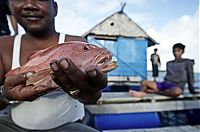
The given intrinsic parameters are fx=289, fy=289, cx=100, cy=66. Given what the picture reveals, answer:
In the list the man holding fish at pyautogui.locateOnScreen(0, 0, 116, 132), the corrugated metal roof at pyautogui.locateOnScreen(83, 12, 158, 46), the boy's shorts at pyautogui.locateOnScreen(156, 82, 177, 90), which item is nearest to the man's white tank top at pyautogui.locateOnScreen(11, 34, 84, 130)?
the man holding fish at pyautogui.locateOnScreen(0, 0, 116, 132)

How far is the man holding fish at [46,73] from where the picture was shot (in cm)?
71

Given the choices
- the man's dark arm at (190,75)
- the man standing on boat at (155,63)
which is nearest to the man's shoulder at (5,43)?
the man's dark arm at (190,75)

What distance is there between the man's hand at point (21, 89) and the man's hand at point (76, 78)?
0.07 metres

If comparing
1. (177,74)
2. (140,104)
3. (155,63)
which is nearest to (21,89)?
(140,104)

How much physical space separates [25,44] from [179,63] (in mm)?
3845

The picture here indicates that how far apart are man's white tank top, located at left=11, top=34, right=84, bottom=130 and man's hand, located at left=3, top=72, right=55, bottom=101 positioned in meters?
0.12

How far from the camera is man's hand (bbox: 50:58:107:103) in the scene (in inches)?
25.7

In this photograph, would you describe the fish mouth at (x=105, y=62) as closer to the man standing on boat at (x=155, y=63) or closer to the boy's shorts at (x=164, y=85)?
the boy's shorts at (x=164, y=85)

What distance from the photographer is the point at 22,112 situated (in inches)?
36.5

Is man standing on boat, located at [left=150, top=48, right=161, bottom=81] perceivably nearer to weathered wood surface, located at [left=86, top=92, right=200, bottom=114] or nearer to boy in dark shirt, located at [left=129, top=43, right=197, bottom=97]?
boy in dark shirt, located at [left=129, top=43, right=197, bottom=97]

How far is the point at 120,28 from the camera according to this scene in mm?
10297

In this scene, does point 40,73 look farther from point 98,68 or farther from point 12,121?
point 12,121

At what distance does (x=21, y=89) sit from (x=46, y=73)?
0.32 ft

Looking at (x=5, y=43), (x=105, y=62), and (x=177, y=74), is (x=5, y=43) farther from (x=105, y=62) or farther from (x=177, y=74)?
(x=177, y=74)
